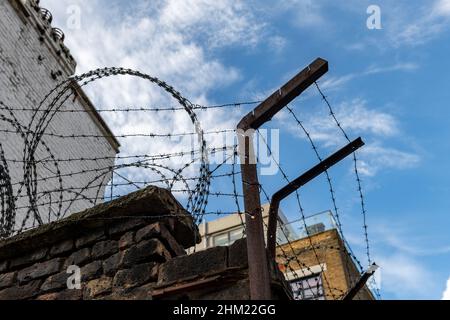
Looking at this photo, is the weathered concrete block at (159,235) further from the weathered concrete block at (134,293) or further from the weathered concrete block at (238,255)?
the weathered concrete block at (238,255)

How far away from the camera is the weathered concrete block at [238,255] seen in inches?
150

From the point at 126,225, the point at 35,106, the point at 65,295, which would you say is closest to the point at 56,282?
the point at 65,295

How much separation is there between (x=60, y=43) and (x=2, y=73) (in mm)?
3019

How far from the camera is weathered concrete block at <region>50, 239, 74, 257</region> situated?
4.72 metres

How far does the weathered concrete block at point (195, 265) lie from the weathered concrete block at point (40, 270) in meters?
1.10

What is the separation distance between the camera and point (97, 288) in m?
4.27

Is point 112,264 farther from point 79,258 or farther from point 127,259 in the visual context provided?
point 79,258

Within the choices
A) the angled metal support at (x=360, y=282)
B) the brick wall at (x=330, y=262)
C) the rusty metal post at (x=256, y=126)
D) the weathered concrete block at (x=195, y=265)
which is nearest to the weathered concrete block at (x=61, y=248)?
the weathered concrete block at (x=195, y=265)

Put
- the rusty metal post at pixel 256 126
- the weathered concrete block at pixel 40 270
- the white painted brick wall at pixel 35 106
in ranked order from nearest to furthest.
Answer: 1. the rusty metal post at pixel 256 126
2. the weathered concrete block at pixel 40 270
3. the white painted brick wall at pixel 35 106

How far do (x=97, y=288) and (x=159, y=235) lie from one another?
0.64 meters
